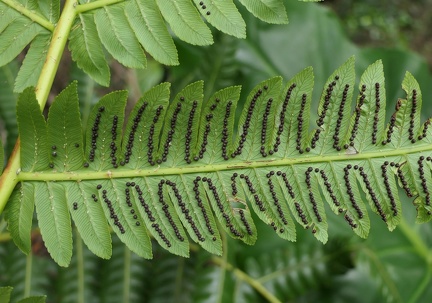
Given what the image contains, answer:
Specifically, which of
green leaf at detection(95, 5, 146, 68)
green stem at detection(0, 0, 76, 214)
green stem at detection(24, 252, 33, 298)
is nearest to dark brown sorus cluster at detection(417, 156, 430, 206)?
green leaf at detection(95, 5, 146, 68)

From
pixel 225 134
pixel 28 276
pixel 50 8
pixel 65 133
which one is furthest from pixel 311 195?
pixel 28 276

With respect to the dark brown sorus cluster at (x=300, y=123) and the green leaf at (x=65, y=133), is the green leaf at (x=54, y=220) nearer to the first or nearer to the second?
the green leaf at (x=65, y=133)

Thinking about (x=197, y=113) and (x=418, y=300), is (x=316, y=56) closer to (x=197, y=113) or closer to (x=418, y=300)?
(x=418, y=300)

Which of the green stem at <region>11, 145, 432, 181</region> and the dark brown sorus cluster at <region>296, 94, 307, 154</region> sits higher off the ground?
the dark brown sorus cluster at <region>296, 94, 307, 154</region>

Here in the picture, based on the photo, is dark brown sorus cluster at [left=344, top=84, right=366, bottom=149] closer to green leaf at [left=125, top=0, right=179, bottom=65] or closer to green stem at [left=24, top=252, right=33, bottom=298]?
green leaf at [left=125, top=0, right=179, bottom=65]

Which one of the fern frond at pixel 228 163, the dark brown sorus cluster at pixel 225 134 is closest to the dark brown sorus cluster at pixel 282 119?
the fern frond at pixel 228 163

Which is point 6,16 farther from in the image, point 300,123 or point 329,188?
point 329,188

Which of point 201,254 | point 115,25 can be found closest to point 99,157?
point 115,25
